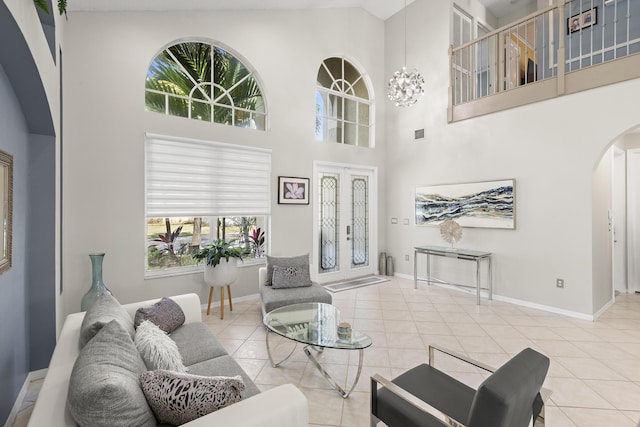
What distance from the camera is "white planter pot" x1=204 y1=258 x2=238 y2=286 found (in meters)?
3.81

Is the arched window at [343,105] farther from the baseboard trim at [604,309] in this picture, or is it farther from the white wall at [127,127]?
the baseboard trim at [604,309]

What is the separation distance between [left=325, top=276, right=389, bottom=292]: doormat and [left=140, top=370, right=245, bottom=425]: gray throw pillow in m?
3.92

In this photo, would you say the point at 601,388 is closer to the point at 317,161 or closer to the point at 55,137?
the point at 317,161

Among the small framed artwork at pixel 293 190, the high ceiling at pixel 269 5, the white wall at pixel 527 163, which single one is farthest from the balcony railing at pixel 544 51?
the small framed artwork at pixel 293 190

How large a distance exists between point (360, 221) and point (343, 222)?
467 millimetres

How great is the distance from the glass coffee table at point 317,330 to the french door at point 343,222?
2.41m

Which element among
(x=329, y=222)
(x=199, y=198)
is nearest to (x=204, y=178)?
(x=199, y=198)

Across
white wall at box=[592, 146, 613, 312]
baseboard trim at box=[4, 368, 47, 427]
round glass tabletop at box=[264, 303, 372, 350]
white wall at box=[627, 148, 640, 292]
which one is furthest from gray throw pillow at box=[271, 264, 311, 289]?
white wall at box=[627, 148, 640, 292]

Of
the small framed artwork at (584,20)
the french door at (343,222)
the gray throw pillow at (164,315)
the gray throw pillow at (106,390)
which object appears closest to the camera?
the gray throw pillow at (106,390)

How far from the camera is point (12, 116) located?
2.04 metres

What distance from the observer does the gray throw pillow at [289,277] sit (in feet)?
12.2

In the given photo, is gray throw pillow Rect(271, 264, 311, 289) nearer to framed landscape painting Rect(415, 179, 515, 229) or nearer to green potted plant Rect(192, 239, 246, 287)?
green potted plant Rect(192, 239, 246, 287)

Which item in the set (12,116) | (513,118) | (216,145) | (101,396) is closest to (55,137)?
(12,116)

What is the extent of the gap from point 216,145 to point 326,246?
2.60 metres
